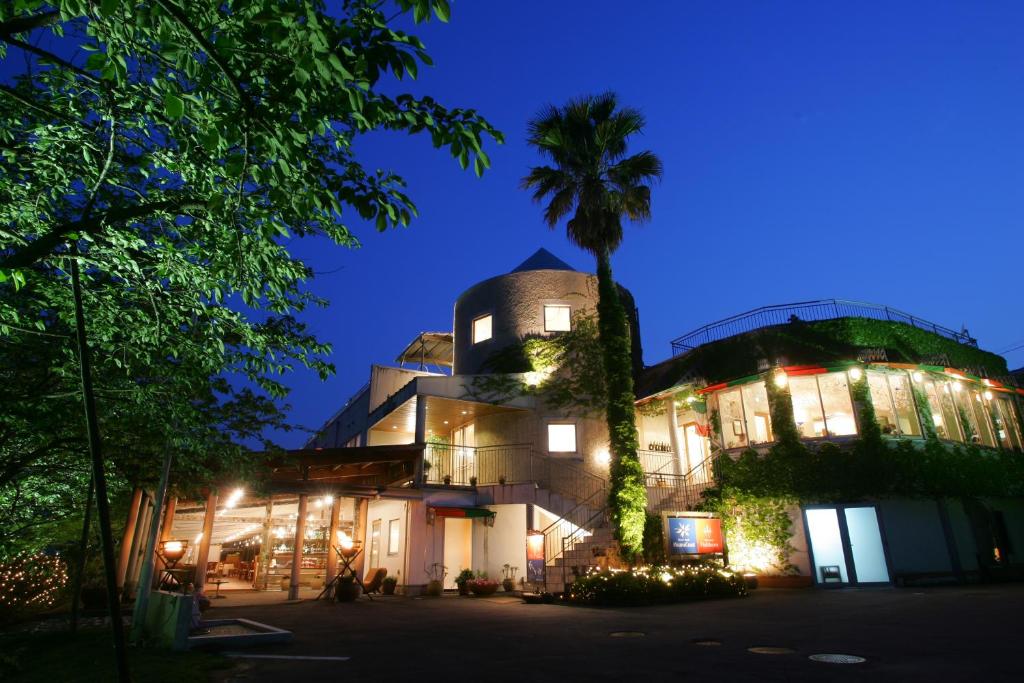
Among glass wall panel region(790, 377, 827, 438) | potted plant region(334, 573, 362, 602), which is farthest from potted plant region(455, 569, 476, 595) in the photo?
glass wall panel region(790, 377, 827, 438)

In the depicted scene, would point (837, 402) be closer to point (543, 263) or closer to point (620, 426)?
point (620, 426)

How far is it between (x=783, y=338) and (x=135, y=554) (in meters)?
19.2

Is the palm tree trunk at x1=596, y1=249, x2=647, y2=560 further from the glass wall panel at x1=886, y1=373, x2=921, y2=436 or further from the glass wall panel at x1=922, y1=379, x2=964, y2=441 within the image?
the glass wall panel at x1=922, y1=379, x2=964, y2=441

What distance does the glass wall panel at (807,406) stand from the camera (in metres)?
17.7

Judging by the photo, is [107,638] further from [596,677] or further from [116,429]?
[596,677]

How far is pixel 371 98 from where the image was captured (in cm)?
421

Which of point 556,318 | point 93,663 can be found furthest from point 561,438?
point 93,663

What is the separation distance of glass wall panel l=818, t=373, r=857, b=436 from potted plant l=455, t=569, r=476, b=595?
11.2 metres

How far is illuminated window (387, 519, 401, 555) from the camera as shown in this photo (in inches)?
756

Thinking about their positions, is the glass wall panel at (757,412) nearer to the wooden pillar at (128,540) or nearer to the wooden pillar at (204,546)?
the wooden pillar at (204,546)

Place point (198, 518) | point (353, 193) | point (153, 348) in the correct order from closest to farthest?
point (353, 193), point (153, 348), point (198, 518)

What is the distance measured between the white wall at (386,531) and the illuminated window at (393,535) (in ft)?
0.41

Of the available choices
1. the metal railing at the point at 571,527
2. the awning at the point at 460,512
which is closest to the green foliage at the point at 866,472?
the metal railing at the point at 571,527

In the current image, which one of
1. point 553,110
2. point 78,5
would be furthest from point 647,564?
point 78,5
